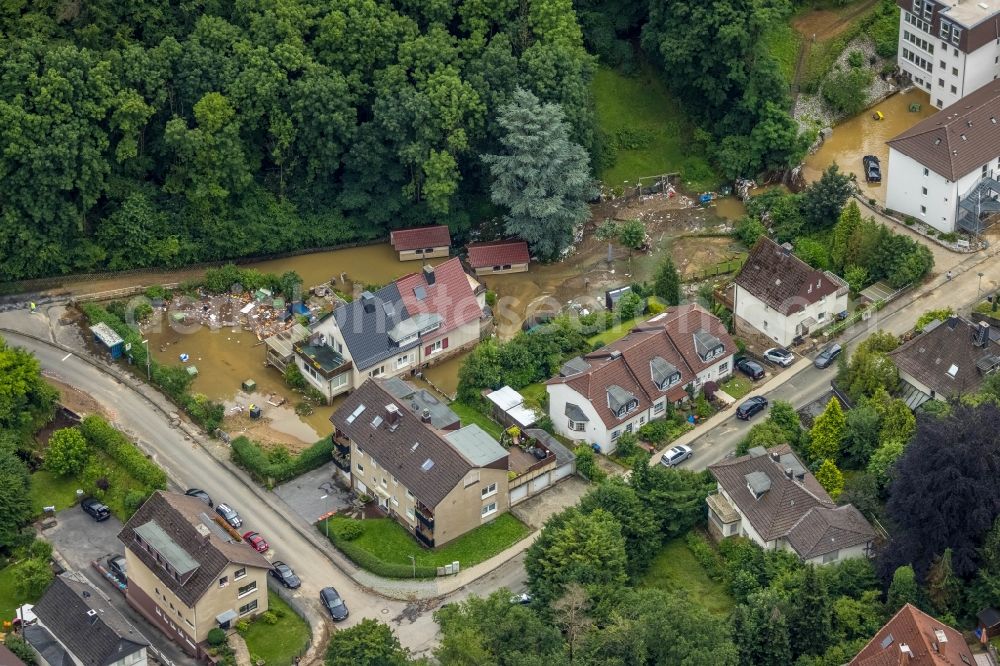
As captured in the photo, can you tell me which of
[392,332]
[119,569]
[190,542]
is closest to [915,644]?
[190,542]

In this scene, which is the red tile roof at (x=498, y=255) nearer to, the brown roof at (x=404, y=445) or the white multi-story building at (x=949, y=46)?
the brown roof at (x=404, y=445)

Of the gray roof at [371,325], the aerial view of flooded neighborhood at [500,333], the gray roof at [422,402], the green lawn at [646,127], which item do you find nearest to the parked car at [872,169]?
the aerial view of flooded neighborhood at [500,333]

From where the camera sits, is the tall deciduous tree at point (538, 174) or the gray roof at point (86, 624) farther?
the tall deciduous tree at point (538, 174)

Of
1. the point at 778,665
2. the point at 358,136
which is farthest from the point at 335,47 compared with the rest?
the point at 778,665

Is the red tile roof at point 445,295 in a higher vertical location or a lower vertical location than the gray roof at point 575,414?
higher

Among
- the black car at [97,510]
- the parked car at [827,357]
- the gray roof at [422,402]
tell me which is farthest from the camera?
the parked car at [827,357]

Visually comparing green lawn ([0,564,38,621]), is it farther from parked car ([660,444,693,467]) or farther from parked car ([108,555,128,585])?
parked car ([660,444,693,467])

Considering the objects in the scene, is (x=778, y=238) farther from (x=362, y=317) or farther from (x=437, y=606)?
(x=437, y=606)
